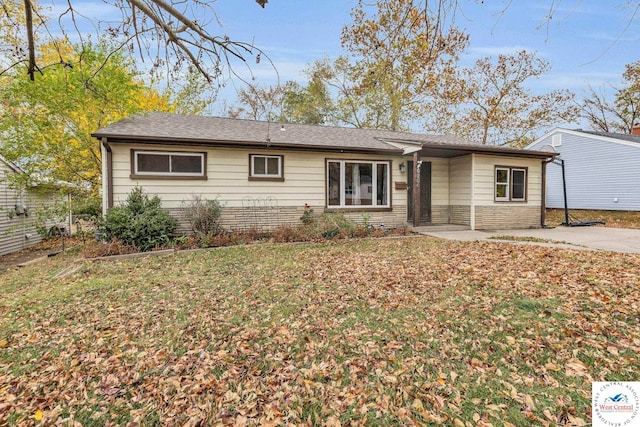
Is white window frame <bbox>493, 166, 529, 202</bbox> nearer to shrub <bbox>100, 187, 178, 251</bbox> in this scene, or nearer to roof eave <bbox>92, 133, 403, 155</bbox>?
roof eave <bbox>92, 133, 403, 155</bbox>

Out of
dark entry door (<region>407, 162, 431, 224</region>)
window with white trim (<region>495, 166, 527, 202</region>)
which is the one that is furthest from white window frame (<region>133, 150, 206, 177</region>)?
window with white trim (<region>495, 166, 527, 202</region>)

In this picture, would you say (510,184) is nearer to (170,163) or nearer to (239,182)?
(239,182)

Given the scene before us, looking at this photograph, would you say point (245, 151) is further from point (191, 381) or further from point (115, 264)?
point (191, 381)

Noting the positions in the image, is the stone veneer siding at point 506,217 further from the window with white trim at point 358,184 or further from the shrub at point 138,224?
the shrub at point 138,224

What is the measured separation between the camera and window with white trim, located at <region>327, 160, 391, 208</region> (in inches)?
396

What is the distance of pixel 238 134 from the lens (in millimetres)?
9445

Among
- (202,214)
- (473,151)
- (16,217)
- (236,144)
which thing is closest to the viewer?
(202,214)

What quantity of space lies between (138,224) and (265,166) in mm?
3754

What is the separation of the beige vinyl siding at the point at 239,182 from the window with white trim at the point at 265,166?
0.42ft

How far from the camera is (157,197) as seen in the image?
8.04 m

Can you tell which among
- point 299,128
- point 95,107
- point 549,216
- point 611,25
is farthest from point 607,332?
point 549,216

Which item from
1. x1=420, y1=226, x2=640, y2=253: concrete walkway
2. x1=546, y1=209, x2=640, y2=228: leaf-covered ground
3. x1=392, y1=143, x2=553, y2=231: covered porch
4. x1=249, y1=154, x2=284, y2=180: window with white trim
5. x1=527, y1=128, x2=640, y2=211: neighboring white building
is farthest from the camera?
x1=527, y1=128, x2=640, y2=211: neighboring white building

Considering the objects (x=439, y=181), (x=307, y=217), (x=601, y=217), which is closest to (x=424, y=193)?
(x=439, y=181)

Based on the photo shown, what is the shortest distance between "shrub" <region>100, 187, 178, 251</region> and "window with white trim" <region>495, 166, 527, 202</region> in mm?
10766
